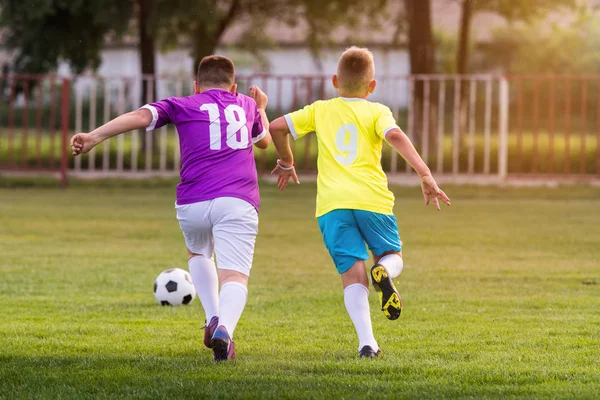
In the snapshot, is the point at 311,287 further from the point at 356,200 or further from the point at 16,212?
the point at 16,212

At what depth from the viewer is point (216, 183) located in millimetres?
5758

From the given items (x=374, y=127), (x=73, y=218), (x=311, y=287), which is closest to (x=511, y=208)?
(x=73, y=218)

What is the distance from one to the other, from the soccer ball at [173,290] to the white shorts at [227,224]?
213 cm

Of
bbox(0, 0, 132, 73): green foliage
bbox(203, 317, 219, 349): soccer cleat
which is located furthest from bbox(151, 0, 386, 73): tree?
bbox(203, 317, 219, 349): soccer cleat

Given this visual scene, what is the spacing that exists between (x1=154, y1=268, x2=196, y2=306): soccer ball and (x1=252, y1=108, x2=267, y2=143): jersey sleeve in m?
2.03

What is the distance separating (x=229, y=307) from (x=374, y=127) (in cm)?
122

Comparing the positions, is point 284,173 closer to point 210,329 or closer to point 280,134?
point 280,134

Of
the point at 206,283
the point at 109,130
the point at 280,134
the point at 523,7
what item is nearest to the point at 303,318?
the point at 206,283

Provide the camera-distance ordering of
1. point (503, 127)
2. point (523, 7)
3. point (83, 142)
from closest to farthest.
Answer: point (83, 142), point (503, 127), point (523, 7)

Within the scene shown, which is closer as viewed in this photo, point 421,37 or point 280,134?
point 280,134

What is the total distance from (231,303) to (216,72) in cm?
130

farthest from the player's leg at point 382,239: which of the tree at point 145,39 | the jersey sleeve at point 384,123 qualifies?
the tree at point 145,39

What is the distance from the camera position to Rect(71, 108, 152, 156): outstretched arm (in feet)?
17.5

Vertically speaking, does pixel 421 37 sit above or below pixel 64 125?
above
